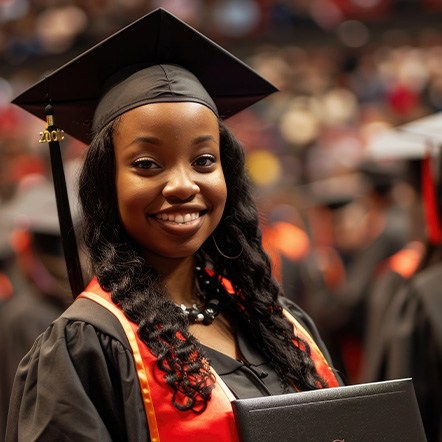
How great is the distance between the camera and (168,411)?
2324 mm

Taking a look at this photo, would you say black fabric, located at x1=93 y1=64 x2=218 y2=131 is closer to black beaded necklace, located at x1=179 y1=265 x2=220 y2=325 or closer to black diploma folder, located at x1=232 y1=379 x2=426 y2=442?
black beaded necklace, located at x1=179 y1=265 x2=220 y2=325

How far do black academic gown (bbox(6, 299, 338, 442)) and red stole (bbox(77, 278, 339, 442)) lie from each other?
0.02 meters

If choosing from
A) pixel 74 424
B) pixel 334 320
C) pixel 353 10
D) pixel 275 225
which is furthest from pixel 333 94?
pixel 74 424

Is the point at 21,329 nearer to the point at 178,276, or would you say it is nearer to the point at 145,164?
the point at 178,276

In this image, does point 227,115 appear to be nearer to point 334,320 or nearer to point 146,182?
point 146,182

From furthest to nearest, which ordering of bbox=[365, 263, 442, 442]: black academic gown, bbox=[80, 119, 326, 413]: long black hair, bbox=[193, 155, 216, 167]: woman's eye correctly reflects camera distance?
bbox=[365, 263, 442, 442]: black academic gown
bbox=[193, 155, 216, 167]: woman's eye
bbox=[80, 119, 326, 413]: long black hair

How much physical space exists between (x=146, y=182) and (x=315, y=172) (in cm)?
865

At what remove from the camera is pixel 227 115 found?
2.90 meters

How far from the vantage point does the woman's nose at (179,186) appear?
95.9 inches

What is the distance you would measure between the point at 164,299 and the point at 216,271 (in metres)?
0.29

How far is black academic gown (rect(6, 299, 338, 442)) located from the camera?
2.25 metres

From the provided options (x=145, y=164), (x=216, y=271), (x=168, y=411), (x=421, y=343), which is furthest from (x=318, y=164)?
(x=168, y=411)

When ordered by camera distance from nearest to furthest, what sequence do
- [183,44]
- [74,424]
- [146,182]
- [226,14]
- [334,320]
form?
[74,424] → [146,182] → [183,44] → [334,320] → [226,14]

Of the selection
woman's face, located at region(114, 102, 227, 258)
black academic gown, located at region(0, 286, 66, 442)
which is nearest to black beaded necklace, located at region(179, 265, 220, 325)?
woman's face, located at region(114, 102, 227, 258)
